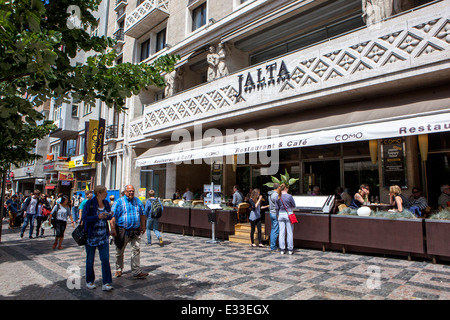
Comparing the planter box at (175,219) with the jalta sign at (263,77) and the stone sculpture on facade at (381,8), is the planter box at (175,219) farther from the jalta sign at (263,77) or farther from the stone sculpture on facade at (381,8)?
the stone sculpture on facade at (381,8)

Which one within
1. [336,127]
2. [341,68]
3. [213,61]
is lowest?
[336,127]

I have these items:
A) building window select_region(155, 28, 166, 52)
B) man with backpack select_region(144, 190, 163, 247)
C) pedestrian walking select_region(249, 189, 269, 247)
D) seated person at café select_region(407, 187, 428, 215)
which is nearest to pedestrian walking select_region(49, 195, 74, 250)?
man with backpack select_region(144, 190, 163, 247)

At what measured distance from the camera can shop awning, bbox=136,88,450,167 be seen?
7191 mm

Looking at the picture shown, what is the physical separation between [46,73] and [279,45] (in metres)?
11.4

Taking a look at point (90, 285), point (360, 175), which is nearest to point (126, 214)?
point (90, 285)

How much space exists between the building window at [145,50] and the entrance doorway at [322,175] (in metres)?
13.4

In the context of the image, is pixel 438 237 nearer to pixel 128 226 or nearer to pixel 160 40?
pixel 128 226

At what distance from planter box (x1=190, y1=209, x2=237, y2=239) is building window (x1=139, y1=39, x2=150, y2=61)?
42.8 ft

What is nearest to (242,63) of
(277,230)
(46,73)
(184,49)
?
(184,49)

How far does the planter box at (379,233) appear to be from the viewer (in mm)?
6668

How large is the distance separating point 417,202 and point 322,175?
420 cm

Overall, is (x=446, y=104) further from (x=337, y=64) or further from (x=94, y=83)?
(x=94, y=83)

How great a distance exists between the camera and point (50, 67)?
353 cm

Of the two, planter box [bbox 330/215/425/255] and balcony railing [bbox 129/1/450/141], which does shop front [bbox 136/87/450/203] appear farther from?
planter box [bbox 330/215/425/255]
